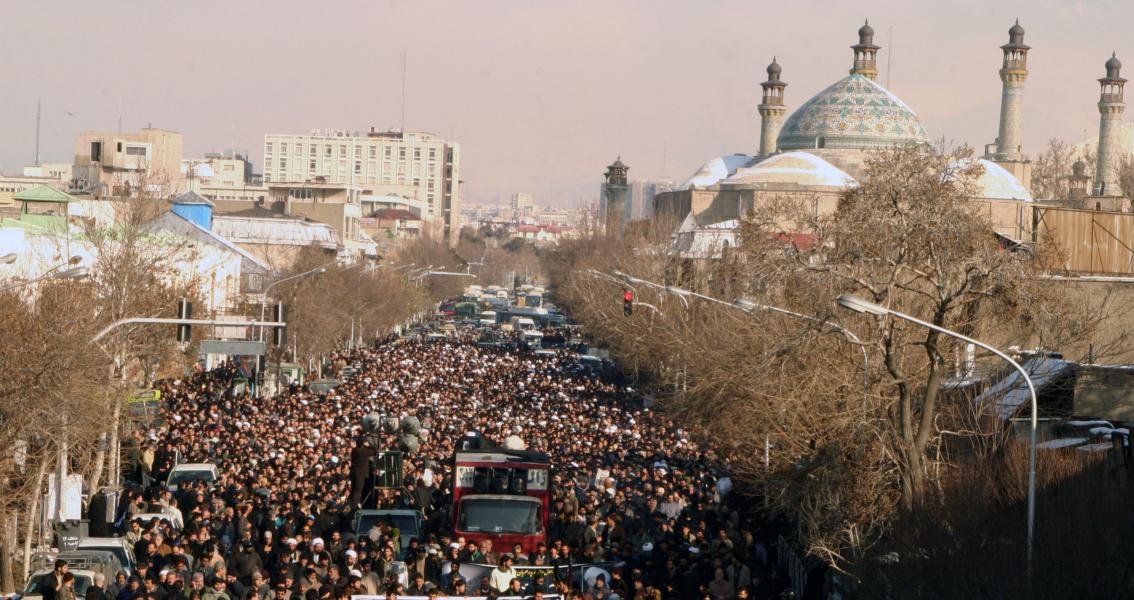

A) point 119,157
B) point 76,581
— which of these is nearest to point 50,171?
point 119,157

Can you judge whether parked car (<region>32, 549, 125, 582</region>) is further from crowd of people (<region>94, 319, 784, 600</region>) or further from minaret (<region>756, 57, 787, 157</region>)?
minaret (<region>756, 57, 787, 157</region>)

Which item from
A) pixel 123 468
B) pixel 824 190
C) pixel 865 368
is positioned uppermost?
pixel 824 190

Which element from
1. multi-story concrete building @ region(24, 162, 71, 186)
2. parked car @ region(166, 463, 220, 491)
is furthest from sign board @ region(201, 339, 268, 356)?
multi-story concrete building @ region(24, 162, 71, 186)

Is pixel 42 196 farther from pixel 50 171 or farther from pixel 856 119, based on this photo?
pixel 50 171

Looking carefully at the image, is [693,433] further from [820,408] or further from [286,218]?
[286,218]

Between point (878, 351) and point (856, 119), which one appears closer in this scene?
point (878, 351)

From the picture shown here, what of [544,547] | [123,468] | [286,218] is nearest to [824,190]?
[286,218]
